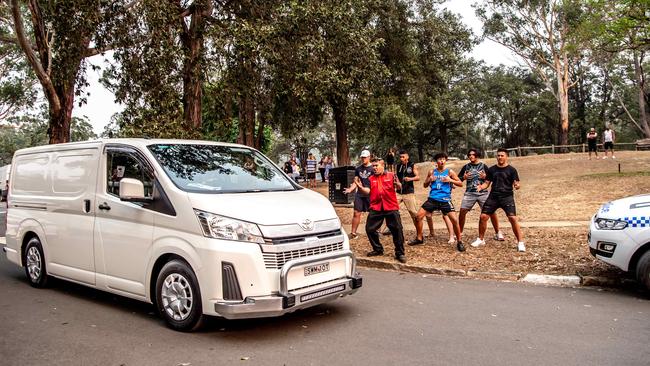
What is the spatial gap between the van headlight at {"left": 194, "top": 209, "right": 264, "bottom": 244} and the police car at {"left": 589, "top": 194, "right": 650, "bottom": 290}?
14.7 ft

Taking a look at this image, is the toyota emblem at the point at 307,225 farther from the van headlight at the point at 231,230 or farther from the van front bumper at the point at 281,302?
the van headlight at the point at 231,230

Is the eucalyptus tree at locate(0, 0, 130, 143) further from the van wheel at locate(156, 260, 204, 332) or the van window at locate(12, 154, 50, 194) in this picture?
the van wheel at locate(156, 260, 204, 332)

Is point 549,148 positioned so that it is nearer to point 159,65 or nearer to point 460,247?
point 460,247

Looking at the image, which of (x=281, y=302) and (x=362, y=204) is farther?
(x=362, y=204)

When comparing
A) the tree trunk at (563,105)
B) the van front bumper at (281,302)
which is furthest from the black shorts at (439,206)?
the tree trunk at (563,105)

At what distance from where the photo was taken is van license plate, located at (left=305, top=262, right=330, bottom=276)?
4836 mm

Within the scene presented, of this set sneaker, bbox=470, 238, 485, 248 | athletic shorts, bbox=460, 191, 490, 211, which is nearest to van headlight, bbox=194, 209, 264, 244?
athletic shorts, bbox=460, 191, 490, 211

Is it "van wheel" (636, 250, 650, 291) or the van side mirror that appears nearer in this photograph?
the van side mirror

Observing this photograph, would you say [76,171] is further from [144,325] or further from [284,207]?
[284,207]

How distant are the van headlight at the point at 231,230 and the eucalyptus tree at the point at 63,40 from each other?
811cm

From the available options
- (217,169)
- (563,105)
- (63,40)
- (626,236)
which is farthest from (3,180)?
(563,105)

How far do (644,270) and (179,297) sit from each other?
530 centimetres

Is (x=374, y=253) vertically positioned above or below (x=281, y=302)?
below

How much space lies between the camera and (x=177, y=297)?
16.0 feet
